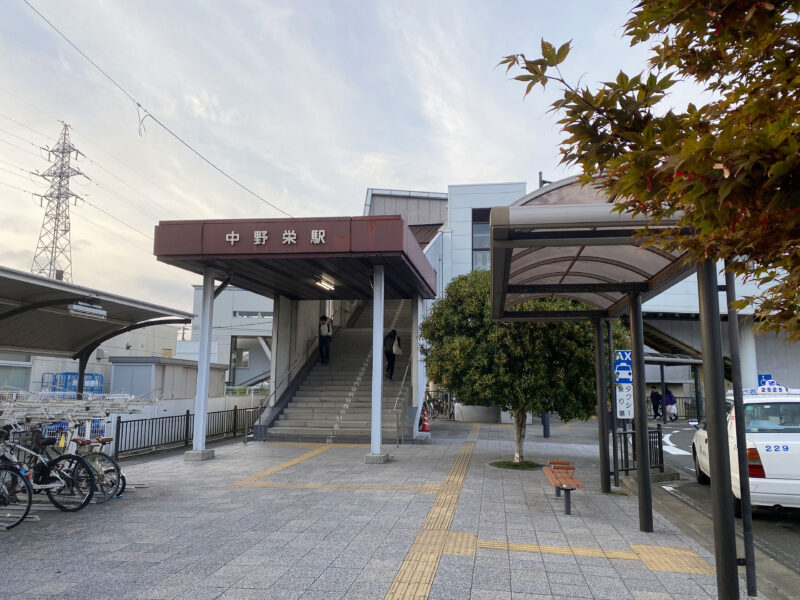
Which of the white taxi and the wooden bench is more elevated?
the white taxi

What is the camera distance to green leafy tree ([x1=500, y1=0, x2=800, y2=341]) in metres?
1.60

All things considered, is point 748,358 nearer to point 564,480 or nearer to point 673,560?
point 564,480

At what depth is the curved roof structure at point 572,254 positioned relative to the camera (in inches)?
166

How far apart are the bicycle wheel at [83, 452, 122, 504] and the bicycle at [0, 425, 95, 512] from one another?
0.14 meters

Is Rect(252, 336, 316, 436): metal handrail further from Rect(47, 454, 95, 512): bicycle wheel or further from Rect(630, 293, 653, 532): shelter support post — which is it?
Rect(630, 293, 653, 532): shelter support post

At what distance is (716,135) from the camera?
198 centimetres

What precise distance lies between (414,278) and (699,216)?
39.6 feet

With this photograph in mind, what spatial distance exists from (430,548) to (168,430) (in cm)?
996

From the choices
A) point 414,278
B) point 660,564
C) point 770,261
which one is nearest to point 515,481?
point 660,564

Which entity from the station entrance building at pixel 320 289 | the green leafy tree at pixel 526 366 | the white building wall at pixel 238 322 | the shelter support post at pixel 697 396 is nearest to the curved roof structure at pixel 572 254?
the green leafy tree at pixel 526 366

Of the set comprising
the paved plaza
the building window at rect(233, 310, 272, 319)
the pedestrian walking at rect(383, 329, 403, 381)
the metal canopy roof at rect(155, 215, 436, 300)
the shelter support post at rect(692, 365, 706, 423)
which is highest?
the building window at rect(233, 310, 272, 319)

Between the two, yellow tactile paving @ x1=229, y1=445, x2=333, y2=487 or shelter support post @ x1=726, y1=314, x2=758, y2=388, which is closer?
yellow tactile paving @ x1=229, y1=445, x2=333, y2=487

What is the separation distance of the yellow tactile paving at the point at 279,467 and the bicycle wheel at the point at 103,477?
5.62 ft

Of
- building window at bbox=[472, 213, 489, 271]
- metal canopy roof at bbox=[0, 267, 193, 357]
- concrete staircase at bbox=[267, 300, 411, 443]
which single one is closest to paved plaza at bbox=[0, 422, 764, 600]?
metal canopy roof at bbox=[0, 267, 193, 357]
